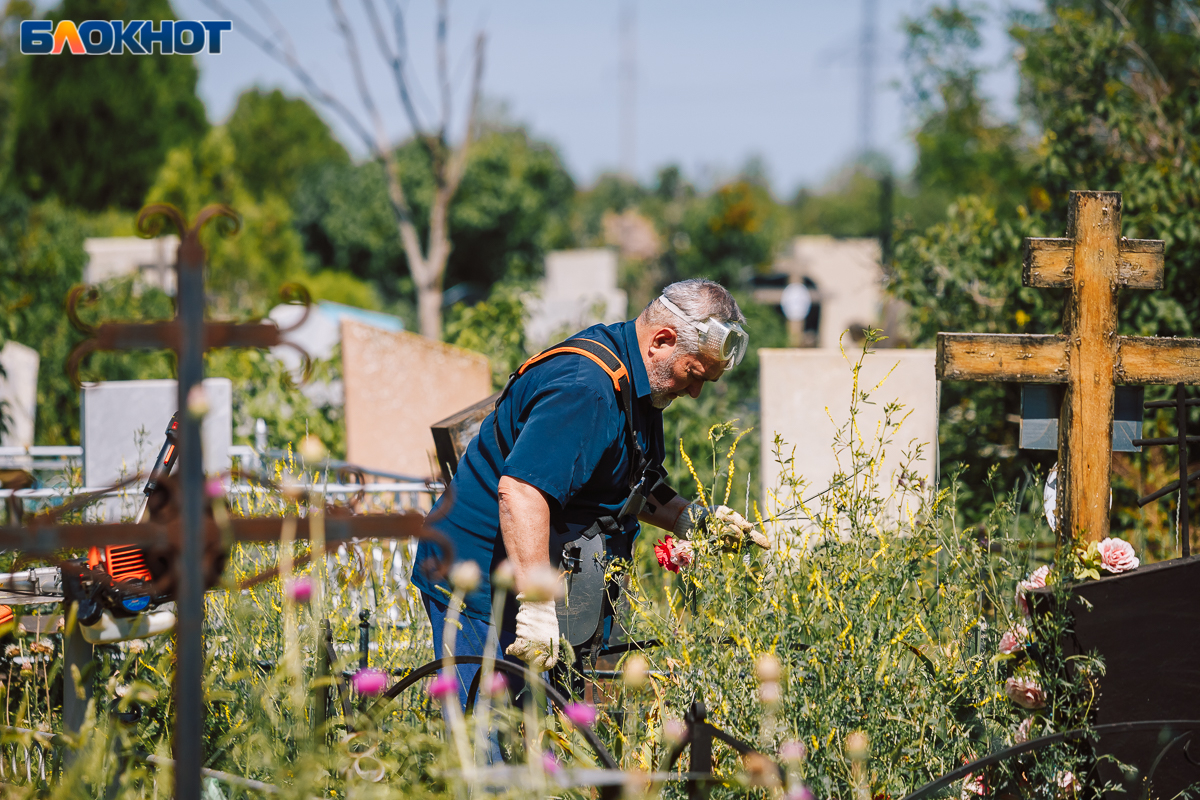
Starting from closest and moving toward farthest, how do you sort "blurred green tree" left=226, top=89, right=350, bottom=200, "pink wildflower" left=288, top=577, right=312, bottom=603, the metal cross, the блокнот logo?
the metal cross → "pink wildflower" left=288, top=577, right=312, bottom=603 → the блокнот logo → "blurred green tree" left=226, top=89, right=350, bottom=200

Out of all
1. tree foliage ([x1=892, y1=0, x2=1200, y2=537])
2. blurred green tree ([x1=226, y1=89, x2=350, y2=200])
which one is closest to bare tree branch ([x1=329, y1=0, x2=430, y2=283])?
tree foliage ([x1=892, y1=0, x2=1200, y2=537])

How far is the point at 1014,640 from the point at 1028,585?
0.14 m

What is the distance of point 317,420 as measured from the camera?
6293 mm

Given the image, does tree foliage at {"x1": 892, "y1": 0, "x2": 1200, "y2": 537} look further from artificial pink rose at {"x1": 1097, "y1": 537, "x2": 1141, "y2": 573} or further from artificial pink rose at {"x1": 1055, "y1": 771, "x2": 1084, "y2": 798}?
artificial pink rose at {"x1": 1055, "y1": 771, "x2": 1084, "y2": 798}

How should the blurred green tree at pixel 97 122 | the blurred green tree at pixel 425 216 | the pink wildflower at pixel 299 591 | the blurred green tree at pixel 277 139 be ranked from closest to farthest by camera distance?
the pink wildflower at pixel 299 591 < the blurred green tree at pixel 425 216 < the blurred green tree at pixel 97 122 < the blurred green tree at pixel 277 139

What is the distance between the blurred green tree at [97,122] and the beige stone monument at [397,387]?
26.2 metres

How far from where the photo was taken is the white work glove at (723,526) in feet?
7.67

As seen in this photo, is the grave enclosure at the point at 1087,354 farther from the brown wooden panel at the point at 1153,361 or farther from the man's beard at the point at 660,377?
the man's beard at the point at 660,377

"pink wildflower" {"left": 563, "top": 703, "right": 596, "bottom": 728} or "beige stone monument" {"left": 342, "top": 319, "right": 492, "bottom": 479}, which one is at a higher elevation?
"beige stone monument" {"left": 342, "top": 319, "right": 492, "bottom": 479}

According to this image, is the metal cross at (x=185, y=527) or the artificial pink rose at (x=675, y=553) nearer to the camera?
the metal cross at (x=185, y=527)

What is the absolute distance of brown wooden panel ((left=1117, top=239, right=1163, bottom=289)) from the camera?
9.10 feet

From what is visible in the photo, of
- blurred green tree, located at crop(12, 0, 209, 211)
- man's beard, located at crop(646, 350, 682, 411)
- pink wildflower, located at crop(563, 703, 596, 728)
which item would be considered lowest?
pink wildflower, located at crop(563, 703, 596, 728)

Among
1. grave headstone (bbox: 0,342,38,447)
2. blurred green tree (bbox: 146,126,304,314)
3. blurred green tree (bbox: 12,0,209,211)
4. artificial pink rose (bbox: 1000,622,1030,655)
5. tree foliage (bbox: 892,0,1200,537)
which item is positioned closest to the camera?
artificial pink rose (bbox: 1000,622,1030,655)

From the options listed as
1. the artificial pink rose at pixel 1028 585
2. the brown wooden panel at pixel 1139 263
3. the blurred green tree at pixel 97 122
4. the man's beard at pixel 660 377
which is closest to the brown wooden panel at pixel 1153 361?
the brown wooden panel at pixel 1139 263
